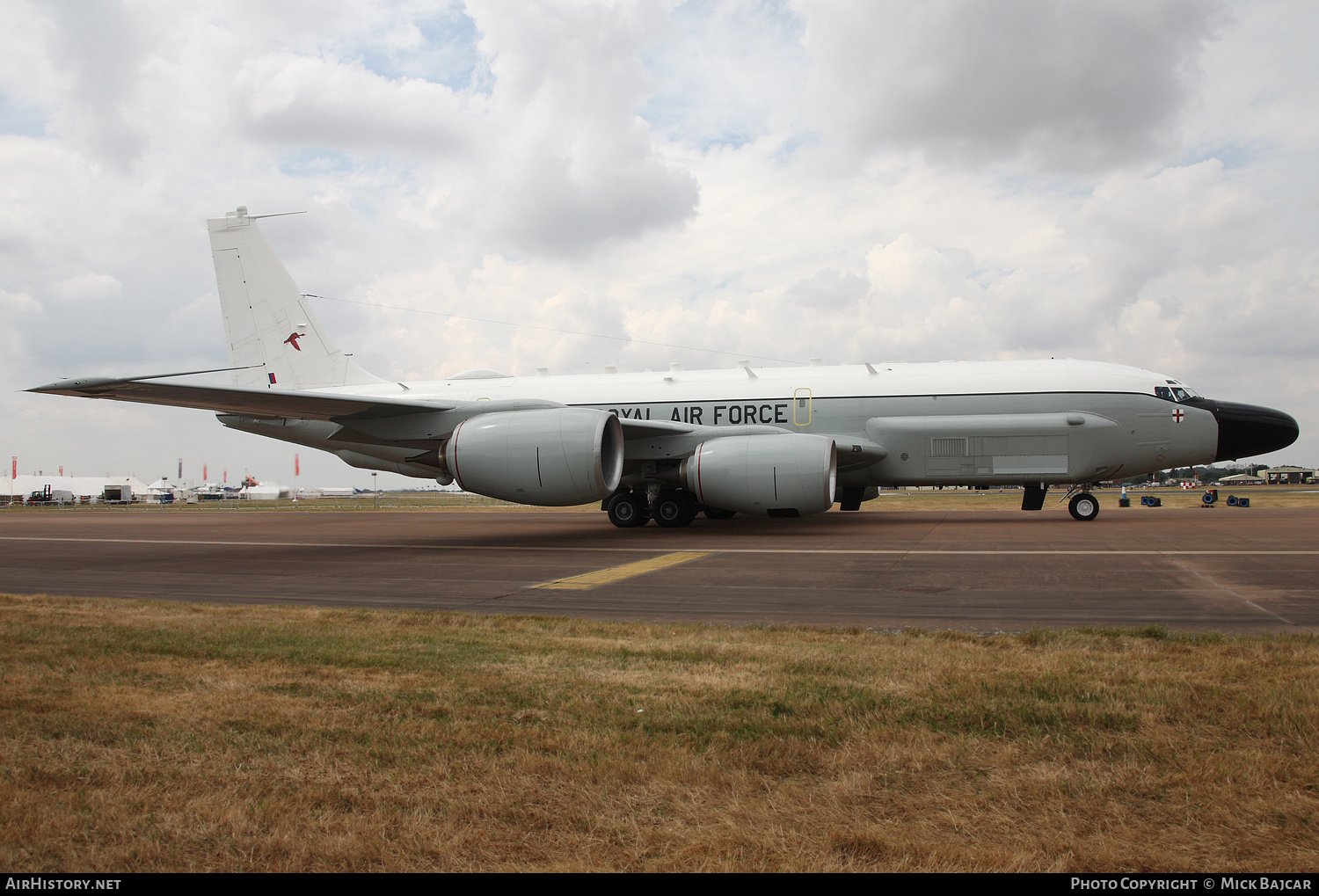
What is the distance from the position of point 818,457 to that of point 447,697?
1232 cm

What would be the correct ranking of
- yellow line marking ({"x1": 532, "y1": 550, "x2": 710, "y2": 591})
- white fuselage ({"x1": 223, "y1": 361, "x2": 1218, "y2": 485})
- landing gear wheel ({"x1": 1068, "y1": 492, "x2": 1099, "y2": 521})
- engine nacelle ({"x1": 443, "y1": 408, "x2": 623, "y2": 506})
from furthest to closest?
1. landing gear wheel ({"x1": 1068, "y1": 492, "x2": 1099, "y2": 521})
2. white fuselage ({"x1": 223, "y1": 361, "x2": 1218, "y2": 485})
3. engine nacelle ({"x1": 443, "y1": 408, "x2": 623, "y2": 506})
4. yellow line marking ({"x1": 532, "y1": 550, "x2": 710, "y2": 591})

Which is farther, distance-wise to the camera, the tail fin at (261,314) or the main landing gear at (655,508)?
the tail fin at (261,314)

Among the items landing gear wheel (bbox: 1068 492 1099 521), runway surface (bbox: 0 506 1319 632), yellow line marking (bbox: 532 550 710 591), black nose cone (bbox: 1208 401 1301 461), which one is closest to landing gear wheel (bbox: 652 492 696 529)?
runway surface (bbox: 0 506 1319 632)

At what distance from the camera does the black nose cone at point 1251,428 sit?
1778 centimetres

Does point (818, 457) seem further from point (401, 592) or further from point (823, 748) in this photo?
point (823, 748)

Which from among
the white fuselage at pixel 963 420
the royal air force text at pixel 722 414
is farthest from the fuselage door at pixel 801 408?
the royal air force text at pixel 722 414

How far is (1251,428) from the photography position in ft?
58.3

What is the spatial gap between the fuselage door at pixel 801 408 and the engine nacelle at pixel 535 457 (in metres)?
5.75

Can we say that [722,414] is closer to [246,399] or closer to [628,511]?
[628,511]

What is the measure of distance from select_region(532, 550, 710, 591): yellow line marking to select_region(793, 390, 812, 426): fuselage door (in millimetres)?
6966

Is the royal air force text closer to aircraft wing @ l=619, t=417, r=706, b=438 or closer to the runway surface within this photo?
aircraft wing @ l=619, t=417, r=706, b=438

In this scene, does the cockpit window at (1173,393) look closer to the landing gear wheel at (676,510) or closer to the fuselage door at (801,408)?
the fuselage door at (801,408)

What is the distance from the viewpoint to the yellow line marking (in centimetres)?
927
